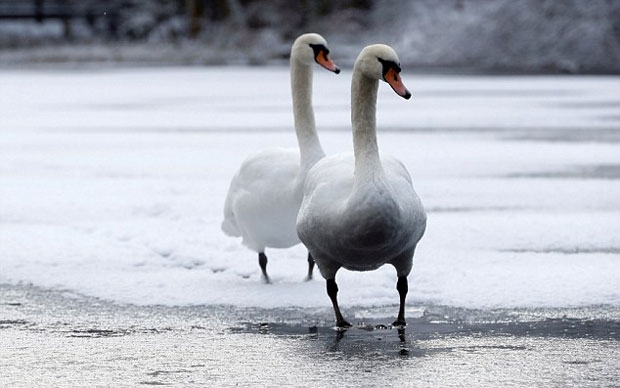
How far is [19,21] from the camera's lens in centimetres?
4706

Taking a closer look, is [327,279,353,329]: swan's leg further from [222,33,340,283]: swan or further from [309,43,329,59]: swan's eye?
[309,43,329,59]: swan's eye

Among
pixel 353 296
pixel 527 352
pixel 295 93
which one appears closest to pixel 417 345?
pixel 527 352

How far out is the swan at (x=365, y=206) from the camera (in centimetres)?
595

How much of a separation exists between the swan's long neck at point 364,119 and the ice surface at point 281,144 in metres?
1.05

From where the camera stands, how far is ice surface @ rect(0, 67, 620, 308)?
7375mm

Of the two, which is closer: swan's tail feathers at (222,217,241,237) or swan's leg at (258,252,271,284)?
swan's leg at (258,252,271,284)

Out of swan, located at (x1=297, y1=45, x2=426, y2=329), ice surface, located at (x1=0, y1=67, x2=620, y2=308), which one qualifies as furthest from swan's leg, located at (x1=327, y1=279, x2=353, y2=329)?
ice surface, located at (x1=0, y1=67, x2=620, y2=308)

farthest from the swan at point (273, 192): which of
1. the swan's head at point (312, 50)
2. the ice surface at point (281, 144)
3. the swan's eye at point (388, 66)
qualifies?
the swan's eye at point (388, 66)

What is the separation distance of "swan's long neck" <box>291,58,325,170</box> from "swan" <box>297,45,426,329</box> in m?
0.78

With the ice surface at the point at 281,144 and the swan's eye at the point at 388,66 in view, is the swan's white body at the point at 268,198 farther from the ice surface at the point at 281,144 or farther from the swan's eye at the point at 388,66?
the swan's eye at the point at 388,66

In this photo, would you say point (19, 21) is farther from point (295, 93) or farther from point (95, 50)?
point (295, 93)

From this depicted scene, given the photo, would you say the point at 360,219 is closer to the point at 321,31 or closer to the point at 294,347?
the point at 294,347

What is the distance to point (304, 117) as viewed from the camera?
784cm

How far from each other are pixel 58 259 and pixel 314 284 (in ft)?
5.87
